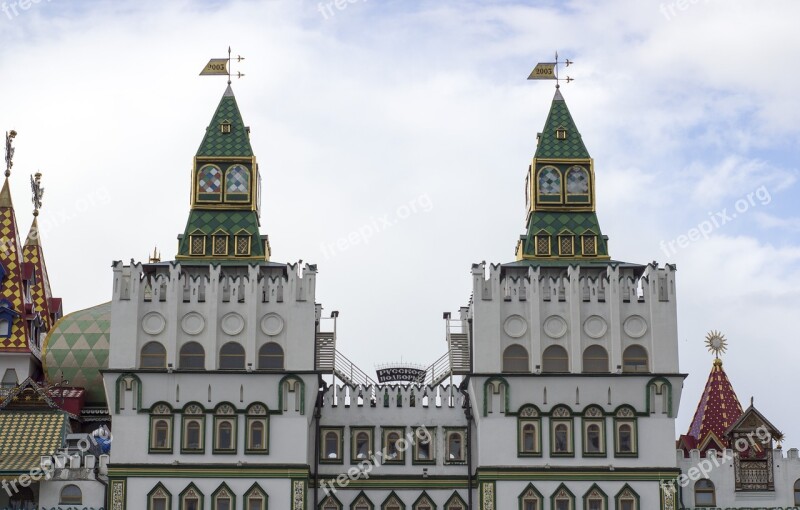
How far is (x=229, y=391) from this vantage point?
62.7 meters

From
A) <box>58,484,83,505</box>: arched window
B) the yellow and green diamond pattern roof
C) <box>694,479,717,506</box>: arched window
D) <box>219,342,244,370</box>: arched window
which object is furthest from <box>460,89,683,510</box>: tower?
the yellow and green diamond pattern roof

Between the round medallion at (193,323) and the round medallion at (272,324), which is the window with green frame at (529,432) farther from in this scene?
the round medallion at (193,323)

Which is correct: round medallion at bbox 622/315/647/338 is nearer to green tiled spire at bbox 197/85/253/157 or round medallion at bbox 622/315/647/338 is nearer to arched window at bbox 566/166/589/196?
arched window at bbox 566/166/589/196

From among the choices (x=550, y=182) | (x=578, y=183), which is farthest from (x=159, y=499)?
(x=578, y=183)

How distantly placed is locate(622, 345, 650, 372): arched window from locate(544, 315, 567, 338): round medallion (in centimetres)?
257

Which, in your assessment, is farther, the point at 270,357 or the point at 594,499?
the point at 270,357

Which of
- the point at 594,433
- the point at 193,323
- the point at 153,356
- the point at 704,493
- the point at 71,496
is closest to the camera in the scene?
the point at 71,496

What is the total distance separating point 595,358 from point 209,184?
17877 millimetres

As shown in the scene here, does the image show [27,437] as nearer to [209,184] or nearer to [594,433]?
[209,184]

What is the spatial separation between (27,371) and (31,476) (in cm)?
1367

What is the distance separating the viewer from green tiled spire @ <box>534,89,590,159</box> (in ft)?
228

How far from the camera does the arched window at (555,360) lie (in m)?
63.5

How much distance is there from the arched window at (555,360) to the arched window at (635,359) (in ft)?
7.54

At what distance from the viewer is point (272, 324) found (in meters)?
63.6
